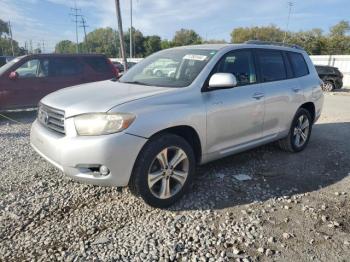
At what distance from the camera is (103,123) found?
303 centimetres

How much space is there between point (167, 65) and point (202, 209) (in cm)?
196

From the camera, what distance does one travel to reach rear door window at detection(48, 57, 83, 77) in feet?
30.1

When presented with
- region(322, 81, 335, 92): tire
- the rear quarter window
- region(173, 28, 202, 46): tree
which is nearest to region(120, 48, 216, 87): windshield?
the rear quarter window

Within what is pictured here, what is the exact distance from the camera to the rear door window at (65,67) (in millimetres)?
9188

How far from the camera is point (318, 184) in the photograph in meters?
4.34

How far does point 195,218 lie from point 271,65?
9.16 feet

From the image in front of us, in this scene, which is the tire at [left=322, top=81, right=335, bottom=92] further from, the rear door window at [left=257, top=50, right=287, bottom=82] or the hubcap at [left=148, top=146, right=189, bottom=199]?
the hubcap at [left=148, top=146, right=189, bottom=199]

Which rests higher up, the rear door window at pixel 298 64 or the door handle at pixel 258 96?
the rear door window at pixel 298 64

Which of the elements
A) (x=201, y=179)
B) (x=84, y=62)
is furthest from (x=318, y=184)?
(x=84, y=62)

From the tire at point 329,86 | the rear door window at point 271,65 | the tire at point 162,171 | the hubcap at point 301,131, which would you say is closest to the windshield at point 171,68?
the tire at point 162,171

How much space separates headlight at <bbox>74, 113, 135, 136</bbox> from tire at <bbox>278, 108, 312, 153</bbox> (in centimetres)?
329

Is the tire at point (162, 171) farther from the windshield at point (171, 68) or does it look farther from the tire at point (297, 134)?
the tire at point (297, 134)

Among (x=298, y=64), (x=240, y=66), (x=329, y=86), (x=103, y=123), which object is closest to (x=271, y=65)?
(x=240, y=66)

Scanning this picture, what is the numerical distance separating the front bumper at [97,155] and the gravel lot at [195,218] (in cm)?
50
